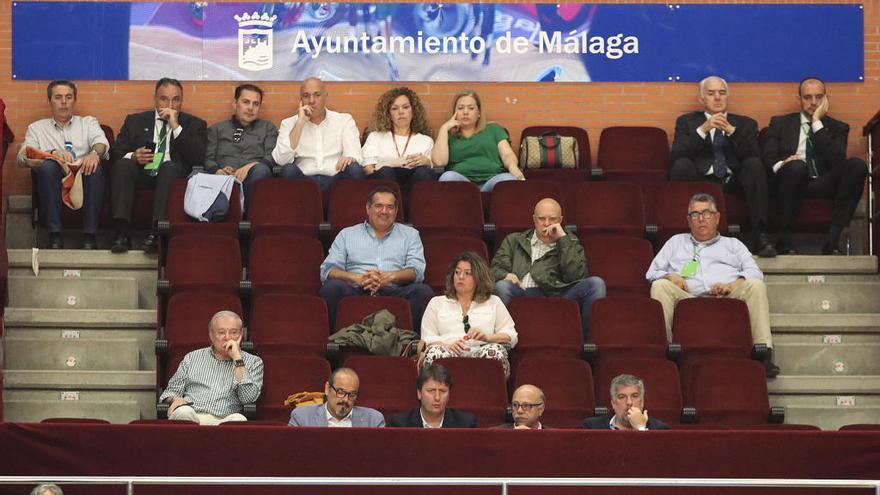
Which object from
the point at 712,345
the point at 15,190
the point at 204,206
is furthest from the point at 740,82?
the point at 15,190

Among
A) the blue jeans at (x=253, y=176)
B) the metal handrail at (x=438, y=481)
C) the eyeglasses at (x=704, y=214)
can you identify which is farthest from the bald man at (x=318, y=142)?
the metal handrail at (x=438, y=481)

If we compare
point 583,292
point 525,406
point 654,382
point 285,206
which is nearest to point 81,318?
point 285,206

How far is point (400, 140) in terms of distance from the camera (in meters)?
9.23

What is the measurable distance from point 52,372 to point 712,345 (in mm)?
3083

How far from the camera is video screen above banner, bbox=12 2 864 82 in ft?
31.9

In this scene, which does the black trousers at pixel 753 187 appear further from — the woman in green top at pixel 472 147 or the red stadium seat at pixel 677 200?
the woman in green top at pixel 472 147

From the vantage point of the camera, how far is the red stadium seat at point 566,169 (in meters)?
9.23

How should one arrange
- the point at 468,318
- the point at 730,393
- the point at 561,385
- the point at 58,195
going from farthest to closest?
the point at 58,195
the point at 468,318
the point at 730,393
the point at 561,385

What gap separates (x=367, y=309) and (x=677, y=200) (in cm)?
201

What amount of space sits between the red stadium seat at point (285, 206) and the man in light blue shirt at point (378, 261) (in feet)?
1.07

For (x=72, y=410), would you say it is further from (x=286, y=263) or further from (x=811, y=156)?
(x=811, y=156)

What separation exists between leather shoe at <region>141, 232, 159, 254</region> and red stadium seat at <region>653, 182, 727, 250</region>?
2592 mm

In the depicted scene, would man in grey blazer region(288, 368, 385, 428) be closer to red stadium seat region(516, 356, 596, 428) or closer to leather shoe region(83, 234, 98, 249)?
red stadium seat region(516, 356, 596, 428)

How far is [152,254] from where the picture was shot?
28.6 feet
